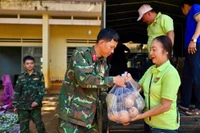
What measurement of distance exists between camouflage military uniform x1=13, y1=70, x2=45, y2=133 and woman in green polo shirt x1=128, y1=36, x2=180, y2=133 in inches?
99.1

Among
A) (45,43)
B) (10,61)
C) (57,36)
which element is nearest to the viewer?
(45,43)

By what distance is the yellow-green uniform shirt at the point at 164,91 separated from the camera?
5.48 feet

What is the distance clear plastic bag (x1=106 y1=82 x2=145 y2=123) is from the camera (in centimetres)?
179

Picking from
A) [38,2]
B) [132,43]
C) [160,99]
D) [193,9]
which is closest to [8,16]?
[38,2]

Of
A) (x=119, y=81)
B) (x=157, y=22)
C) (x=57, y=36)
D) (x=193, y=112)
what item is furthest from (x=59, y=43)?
(x=119, y=81)

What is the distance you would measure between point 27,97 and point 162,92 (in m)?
2.77

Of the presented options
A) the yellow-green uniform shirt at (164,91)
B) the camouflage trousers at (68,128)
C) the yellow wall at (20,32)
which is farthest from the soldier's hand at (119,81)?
the yellow wall at (20,32)

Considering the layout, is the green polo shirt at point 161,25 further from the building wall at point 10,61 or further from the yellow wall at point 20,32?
the building wall at point 10,61

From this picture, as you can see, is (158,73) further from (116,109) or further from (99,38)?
(99,38)

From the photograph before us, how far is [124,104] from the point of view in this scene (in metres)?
1.83

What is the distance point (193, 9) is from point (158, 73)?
4.27ft

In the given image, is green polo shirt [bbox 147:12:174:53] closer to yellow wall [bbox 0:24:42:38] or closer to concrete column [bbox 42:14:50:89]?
concrete column [bbox 42:14:50:89]

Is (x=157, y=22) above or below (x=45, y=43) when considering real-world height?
below

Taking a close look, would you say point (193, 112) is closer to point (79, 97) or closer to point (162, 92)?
point (162, 92)
